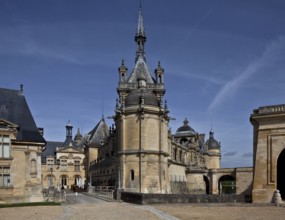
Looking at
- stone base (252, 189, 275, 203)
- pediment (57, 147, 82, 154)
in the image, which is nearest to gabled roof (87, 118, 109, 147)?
pediment (57, 147, 82, 154)

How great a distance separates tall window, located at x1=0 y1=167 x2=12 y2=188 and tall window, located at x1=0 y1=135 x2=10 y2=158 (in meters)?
0.91

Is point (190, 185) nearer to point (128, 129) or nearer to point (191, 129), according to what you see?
point (191, 129)

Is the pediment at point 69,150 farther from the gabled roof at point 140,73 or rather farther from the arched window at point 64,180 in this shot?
the gabled roof at point 140,73

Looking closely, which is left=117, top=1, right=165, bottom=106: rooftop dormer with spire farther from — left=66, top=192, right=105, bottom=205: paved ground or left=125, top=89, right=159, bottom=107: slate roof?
left=66, top=192, right=105, bottom=205: paved ground

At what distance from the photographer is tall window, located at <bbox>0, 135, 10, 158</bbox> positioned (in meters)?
23.8

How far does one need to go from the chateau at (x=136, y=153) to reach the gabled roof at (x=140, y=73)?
151 mm

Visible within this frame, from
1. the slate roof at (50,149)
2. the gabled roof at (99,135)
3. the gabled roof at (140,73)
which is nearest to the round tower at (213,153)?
the gabled roof at (99,135)

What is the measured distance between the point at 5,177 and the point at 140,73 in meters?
32.1

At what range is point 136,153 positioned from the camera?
34.0 meters

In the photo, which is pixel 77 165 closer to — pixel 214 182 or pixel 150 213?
pixel 214 182

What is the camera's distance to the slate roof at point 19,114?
25.4 meters

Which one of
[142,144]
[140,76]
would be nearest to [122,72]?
[140,76]

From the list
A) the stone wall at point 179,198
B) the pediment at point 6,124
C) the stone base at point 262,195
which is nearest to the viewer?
the stone wall at point 179,198

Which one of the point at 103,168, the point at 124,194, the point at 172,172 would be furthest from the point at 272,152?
the point at 103,168
